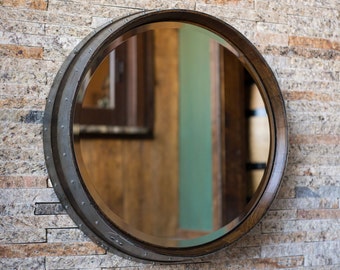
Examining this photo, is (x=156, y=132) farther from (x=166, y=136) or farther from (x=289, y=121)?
(x=289, y=121)

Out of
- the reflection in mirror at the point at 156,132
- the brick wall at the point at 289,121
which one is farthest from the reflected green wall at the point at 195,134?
the brick wall at the point at 289,121

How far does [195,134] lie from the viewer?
9.93 ft

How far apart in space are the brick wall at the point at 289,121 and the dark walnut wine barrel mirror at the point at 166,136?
6cm

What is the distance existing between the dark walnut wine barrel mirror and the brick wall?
6 cm

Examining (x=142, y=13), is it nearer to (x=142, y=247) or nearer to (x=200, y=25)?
(x=200, y=25)

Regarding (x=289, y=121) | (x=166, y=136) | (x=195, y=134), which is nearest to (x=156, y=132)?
(x=166, y=136)

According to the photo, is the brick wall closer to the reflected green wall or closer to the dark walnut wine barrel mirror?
the dark walnut wine barrel mirror

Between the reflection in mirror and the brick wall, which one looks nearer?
the brick wall

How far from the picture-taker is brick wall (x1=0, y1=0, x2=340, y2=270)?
1466 millimetres

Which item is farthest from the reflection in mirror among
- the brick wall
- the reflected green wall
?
the brick wall

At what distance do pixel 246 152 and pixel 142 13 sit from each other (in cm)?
115

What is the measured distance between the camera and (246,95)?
8.23 ft

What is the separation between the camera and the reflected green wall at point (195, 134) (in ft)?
9.41

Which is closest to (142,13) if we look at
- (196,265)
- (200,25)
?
(200,25)
